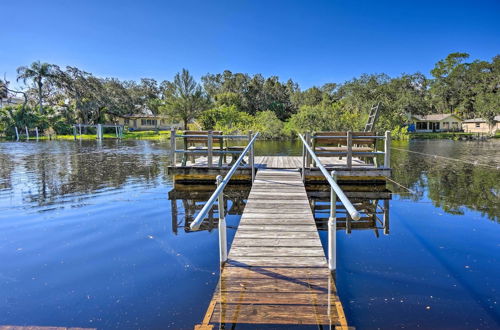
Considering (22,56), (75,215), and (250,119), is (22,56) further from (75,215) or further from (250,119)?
(75,215)

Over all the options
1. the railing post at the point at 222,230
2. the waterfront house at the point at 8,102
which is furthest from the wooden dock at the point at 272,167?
the waterfront house at the point at 8,102

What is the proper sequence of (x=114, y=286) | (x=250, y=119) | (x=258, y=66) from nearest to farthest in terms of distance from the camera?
(x=114, y=286)
(x=250, y=119)
(x=258, y=66)

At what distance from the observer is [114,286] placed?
4086 millimetres

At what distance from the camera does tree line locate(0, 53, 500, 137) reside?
43.6 metres

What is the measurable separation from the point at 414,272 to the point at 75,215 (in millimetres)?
6893

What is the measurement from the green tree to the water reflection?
43716 millimetres

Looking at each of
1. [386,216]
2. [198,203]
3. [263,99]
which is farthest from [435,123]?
[198,203]

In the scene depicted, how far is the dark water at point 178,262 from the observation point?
11.4ft

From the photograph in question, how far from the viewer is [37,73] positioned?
169ft

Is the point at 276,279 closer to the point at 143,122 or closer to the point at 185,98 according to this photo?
the point at 185,98

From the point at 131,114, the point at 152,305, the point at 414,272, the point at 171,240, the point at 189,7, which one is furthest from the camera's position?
the point at 131,114

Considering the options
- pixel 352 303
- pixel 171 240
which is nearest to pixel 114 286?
pixel 171 240

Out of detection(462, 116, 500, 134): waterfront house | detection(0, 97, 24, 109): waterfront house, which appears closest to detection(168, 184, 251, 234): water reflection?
detection(462, 116, 500, 134): waterfront house

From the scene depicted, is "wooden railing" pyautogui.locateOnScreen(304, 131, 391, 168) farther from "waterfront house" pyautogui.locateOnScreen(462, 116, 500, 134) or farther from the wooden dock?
"waterfront house" pyautogui.locateOnScreen(462, 116, 500, 134)
